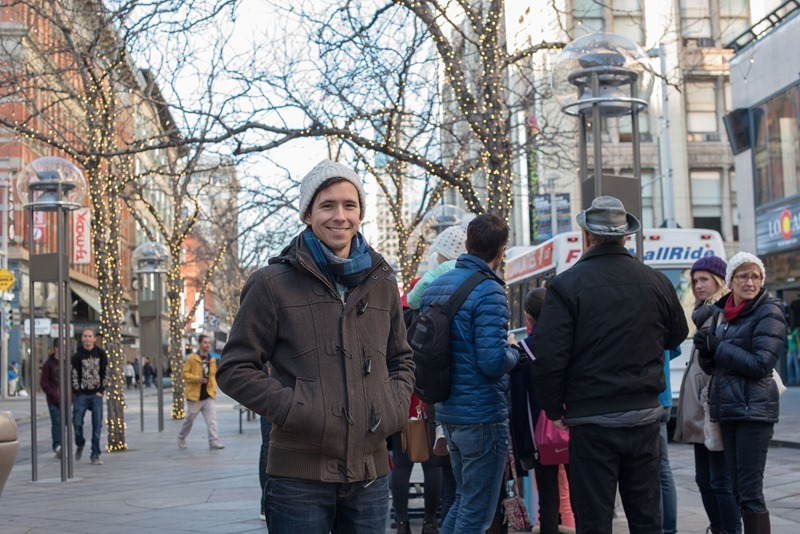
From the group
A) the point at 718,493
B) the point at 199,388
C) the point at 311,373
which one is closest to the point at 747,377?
the point at 718,493

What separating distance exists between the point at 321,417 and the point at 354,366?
21cm

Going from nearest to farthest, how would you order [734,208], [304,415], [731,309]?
[304,415]
[731,309]
[734,208]

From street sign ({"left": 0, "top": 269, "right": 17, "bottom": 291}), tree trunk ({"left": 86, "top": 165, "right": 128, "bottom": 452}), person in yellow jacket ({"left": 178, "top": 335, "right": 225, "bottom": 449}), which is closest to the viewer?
tree trunk ({"left": 86, "top": 165, "right": 128, "bottom": 452})

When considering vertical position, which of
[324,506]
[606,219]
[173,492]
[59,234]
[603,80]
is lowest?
[173,492]

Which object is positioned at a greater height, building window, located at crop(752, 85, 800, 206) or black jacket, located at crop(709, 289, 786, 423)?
building window, located at crop(752, 85, 800, 206)

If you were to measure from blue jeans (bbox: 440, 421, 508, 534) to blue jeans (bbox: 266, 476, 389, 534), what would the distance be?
2.29 m

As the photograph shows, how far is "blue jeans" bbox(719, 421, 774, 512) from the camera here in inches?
259

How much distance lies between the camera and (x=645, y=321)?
5.27 metres

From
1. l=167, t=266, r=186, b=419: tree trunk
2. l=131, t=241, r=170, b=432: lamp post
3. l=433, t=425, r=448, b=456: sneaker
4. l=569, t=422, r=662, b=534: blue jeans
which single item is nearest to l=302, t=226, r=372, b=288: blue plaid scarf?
l=569, t=422, r=662, b=534: blue jeans

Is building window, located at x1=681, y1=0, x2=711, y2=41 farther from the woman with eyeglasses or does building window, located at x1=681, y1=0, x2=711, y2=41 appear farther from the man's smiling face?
the man's smiling face

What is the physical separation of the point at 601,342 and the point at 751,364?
1.78 meters

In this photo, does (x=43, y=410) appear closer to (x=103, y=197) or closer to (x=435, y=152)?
(x=435, y=152)

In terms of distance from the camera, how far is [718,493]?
286 inches

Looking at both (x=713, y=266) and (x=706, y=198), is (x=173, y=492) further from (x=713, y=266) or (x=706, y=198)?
(x=706, y=198)
